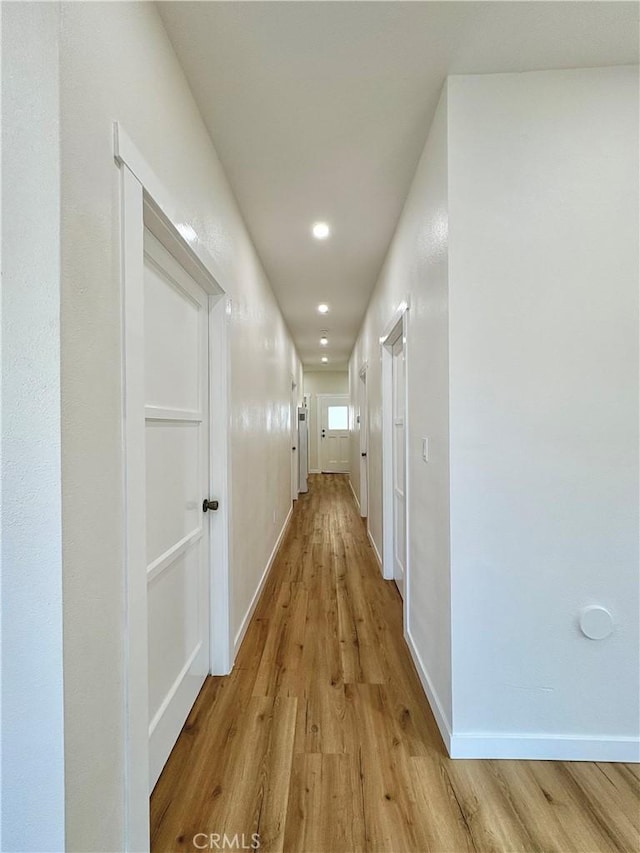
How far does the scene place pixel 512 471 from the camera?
143 cm

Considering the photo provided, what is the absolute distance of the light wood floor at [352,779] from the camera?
1.14 meters

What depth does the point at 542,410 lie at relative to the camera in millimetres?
1424

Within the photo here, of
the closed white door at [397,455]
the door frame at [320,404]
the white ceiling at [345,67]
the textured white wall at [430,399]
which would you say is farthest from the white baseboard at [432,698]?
the door frame at [320,404]

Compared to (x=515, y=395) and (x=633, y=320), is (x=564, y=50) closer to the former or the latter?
(x=633, y=320)

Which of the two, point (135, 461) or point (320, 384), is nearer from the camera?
point (135, 461)

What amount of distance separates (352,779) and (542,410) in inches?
60.0

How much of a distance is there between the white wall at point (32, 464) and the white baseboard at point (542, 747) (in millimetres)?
1336

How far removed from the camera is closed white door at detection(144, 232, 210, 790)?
1289mm

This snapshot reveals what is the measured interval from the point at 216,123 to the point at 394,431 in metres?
2.16

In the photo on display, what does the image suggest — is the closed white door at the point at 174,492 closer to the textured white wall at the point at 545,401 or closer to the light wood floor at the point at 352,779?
the light wood floor at the point at 352,779

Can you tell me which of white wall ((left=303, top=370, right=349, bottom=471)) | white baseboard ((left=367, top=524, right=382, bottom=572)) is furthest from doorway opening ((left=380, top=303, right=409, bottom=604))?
white wall ((left=303, top=370, right=349, bottom=471))

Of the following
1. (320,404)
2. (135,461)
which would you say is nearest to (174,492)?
(135,461)

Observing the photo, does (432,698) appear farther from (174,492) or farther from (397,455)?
(397,455)

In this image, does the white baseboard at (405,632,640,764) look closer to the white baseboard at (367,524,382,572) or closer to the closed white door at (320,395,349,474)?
the white baseboard at (367,524,382,572)
